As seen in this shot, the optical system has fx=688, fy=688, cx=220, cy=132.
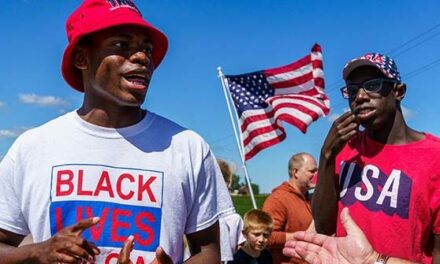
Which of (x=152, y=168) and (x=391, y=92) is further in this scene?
(x=391, y=92)

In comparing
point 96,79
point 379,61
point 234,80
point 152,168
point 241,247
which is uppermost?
point 234,80

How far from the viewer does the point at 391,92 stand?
3.57m

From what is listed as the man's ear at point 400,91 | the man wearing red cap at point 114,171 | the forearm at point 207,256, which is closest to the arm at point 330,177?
the man's ear at point 400,91

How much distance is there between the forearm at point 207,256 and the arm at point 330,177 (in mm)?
1195

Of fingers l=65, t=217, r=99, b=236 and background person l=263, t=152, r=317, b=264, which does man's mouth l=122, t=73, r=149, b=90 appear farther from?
background person l=263, t=152, r=317, b=264

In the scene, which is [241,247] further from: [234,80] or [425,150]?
[234,80]

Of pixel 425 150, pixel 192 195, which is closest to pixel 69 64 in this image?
pixel 192 195

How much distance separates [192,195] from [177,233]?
15 centimetres

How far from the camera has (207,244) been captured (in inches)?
98.4

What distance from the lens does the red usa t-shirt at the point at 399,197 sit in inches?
133

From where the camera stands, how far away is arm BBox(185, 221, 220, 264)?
2.46 m

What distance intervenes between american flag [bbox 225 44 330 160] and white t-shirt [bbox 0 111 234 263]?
760 centimetres

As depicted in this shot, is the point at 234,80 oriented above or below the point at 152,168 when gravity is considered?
above

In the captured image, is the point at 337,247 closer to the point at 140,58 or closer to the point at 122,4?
the point at 140,58
